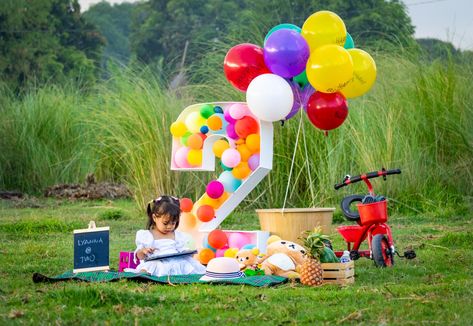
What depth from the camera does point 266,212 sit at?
7.88 m

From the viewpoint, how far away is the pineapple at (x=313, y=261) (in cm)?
640

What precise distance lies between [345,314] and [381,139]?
7.07 meters

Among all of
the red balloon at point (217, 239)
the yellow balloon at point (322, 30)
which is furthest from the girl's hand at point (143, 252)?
the yellow balloon at point (322, 30)

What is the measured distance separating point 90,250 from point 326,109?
2198mm

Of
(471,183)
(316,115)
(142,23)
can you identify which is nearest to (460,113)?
(471,183)

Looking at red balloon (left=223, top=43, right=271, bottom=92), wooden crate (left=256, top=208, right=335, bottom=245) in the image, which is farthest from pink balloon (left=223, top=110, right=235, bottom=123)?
wooden crate (left=256, top=208, right=335, bottom=245)

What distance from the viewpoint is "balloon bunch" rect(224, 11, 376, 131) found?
734 centimetres

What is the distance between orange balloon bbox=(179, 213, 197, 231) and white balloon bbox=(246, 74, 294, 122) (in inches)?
42.0

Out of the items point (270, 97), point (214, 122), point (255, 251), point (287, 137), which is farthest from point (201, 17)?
point (255, 251)

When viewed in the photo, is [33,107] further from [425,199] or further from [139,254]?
[139,254]

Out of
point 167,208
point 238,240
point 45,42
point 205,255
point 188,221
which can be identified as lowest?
point 205,255

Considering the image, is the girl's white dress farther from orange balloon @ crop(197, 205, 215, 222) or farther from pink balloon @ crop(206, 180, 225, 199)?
pink balloon @ crop(206, 180, 225, 199)

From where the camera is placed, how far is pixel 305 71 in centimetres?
770

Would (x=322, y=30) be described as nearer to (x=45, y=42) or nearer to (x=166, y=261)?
(x=166, y=261)
